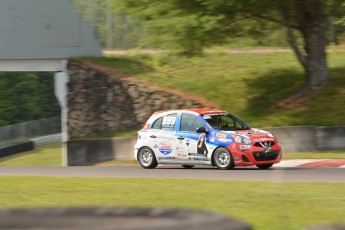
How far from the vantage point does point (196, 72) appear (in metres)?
33.5

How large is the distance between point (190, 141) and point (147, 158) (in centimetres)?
155

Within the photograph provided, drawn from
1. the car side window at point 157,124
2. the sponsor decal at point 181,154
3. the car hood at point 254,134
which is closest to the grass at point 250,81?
the car hood at point 254,134

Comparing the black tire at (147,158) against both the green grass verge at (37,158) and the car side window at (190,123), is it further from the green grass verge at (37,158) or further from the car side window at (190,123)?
the green grass verge at (37,158)

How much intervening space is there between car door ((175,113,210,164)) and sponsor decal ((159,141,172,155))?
0.23 meters

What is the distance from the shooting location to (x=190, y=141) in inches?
805

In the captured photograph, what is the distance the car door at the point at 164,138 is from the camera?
820 inches

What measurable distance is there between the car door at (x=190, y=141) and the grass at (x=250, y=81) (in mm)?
7209

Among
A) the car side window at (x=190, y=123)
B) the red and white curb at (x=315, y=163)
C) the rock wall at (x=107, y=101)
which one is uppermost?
the rock wall at (x=107, y=101)

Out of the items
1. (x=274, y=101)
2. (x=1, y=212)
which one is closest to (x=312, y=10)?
(x=274, y=101)

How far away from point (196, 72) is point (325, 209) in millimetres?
23769

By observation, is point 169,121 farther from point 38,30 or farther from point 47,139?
point 47,139

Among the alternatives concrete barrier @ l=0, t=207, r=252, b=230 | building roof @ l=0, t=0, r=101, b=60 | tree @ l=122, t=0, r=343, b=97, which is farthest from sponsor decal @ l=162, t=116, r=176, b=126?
concrete barrier @ l=0, t=207, r=252, b=230

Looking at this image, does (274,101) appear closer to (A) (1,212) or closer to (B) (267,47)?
(B) (267,47)

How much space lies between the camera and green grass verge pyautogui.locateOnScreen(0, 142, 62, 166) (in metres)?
39.0
